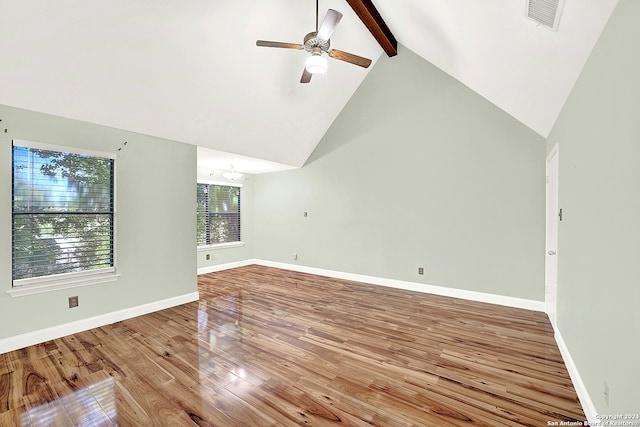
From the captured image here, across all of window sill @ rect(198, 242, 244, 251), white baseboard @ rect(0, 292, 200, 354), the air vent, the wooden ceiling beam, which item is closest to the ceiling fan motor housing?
the wooden ceiling beam

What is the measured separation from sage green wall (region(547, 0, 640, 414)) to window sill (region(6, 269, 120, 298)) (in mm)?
4370

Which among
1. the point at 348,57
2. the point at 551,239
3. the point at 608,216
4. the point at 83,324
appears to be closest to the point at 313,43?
the point at 348,57

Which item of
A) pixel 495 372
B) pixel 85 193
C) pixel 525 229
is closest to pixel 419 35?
pixel 525 229

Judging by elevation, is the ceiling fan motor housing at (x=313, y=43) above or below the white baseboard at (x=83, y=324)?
above

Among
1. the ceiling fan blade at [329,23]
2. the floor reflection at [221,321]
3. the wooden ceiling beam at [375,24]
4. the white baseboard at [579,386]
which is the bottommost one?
the floor reflection at [221,321]

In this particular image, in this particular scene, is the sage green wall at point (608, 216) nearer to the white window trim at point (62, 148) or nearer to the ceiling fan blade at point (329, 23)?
the ceiling fan blade at point (329, 23)

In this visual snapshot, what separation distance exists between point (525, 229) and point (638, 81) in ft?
10.1

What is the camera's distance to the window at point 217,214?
596cm

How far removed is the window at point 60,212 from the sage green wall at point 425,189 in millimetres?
3568

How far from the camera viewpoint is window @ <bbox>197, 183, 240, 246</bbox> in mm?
5965

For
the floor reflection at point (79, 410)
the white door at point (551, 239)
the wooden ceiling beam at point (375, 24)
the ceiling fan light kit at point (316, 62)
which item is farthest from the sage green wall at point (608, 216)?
the floor reflection at point (79, 410)

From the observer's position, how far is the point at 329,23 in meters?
2.56

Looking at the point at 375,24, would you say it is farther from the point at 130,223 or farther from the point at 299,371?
the point at 299,371

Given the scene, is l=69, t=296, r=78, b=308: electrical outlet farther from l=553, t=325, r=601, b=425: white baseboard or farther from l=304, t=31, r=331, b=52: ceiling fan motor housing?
l=553, t=325, r=601, b=425: white baseboard
